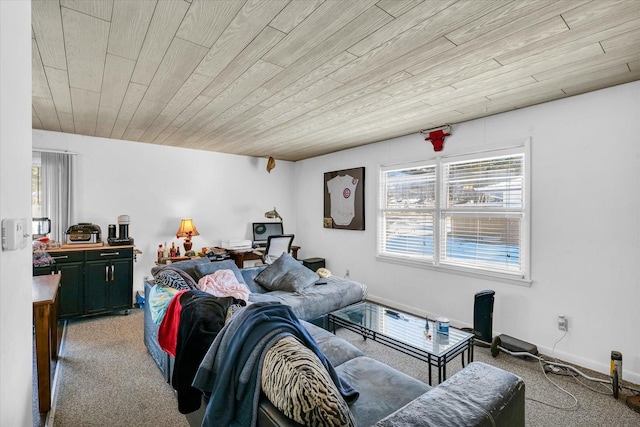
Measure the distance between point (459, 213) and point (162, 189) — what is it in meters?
4.06

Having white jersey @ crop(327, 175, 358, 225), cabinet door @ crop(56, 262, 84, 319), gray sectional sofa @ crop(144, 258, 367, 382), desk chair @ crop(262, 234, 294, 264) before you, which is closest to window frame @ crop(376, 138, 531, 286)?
white jersey @ crop(327, 175, 358, 225)

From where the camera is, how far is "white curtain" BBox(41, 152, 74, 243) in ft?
12.7

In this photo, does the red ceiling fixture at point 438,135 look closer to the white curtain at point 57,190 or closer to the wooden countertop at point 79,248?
the wooden countertop at point 79,248

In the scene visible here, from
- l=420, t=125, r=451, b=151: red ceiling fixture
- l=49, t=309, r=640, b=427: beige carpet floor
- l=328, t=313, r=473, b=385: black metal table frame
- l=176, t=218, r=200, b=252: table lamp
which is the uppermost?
l=420, t=125, r=451, b=151: red ceiling fixture

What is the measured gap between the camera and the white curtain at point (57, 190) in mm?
3859

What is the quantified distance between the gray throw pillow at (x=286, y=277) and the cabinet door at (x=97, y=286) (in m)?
1.89

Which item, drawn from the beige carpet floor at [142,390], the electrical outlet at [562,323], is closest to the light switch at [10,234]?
the beige carpet floor at [142,390]

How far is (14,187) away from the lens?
2.93ft

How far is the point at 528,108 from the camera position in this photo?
3.04 meters

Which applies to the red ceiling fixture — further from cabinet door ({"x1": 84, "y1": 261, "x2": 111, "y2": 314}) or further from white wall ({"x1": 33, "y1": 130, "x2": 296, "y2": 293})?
cabinet door ({"x1": 84, "y1": 261, "x2": 111, "y2": 314})

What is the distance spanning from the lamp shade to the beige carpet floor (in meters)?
1.66

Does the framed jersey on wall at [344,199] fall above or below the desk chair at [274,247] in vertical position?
above

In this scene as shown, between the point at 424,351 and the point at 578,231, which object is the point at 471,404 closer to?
the point at 424,351

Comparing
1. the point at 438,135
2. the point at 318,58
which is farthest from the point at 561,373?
the point at 318,58
